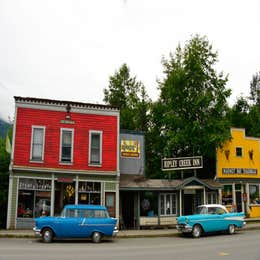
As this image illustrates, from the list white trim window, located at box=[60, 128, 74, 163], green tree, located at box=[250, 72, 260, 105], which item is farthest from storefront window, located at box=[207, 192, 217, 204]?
green tree, located at box=[250, 72, 260, 105]

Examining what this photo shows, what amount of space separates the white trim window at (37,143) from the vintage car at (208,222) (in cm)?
983

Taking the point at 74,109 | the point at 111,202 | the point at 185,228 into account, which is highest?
the point at 74,109

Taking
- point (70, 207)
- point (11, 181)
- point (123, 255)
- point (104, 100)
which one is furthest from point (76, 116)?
point (104, 100)

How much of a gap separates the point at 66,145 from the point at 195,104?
12.3 meters

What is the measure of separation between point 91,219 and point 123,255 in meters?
5.32

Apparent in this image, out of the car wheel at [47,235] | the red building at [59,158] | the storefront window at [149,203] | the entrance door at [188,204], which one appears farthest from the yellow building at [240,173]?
the car wheel at [47,235]

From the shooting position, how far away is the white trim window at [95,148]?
81.7ft

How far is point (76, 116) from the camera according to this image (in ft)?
82.0

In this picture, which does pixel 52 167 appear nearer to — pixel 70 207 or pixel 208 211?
pixel 70 207

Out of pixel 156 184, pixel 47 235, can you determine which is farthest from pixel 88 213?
pixel 156 184

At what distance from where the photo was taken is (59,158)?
24078mm

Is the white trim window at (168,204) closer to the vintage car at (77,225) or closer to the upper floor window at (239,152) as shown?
the vintage car at (77,225)

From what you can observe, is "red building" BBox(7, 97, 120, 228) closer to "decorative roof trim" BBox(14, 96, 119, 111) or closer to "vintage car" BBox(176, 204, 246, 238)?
"decorative roof trim" BBox(14, 96, 119, 111)

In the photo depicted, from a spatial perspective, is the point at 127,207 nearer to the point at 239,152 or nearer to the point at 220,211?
the point at 220,211
